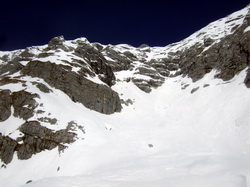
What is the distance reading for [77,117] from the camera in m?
35.8

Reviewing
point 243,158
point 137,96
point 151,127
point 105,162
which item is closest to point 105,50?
point 137,96

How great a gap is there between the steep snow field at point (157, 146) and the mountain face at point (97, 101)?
20 centimetres

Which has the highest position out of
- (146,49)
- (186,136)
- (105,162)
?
(146,49)

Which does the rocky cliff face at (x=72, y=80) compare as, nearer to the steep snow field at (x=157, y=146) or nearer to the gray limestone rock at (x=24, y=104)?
the gray limestone rock at (x=24, y=104)

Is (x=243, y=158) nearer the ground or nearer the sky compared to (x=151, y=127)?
nearer the ground

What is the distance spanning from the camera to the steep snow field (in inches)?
606

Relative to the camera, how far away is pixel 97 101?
44.5 m

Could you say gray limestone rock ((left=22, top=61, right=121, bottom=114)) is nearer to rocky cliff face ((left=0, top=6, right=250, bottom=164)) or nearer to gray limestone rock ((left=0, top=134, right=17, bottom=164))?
rocky cliff face ((left=0, top=6, right=250, bottom=164))

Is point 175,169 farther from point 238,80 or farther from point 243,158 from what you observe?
point 238,80

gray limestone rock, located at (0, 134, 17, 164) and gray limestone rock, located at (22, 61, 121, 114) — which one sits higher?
gray limestone rock, located at (22, 61, 121, 114)

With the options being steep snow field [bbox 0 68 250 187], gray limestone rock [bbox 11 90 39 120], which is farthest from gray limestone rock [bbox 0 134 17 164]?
gray limestone rock [bbox 11 90 39 120]

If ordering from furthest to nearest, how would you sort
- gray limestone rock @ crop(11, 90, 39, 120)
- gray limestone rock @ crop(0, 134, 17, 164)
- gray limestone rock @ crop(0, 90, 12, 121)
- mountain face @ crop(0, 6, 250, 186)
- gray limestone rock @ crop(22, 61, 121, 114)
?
gray limestone rock @ crop(22, 61, 121, 114)
gray limestone rock @ crop(0, 90, 12, 121)
gray limestone rock @ crop(11, 90, 39, 120)
gray limestone rock @ crop(0, 134, 17, 164)
mountain face @ crop(0, 6, 250, 186)

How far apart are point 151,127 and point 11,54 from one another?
110723mm

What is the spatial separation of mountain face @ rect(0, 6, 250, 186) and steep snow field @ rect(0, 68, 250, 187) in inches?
7.7
